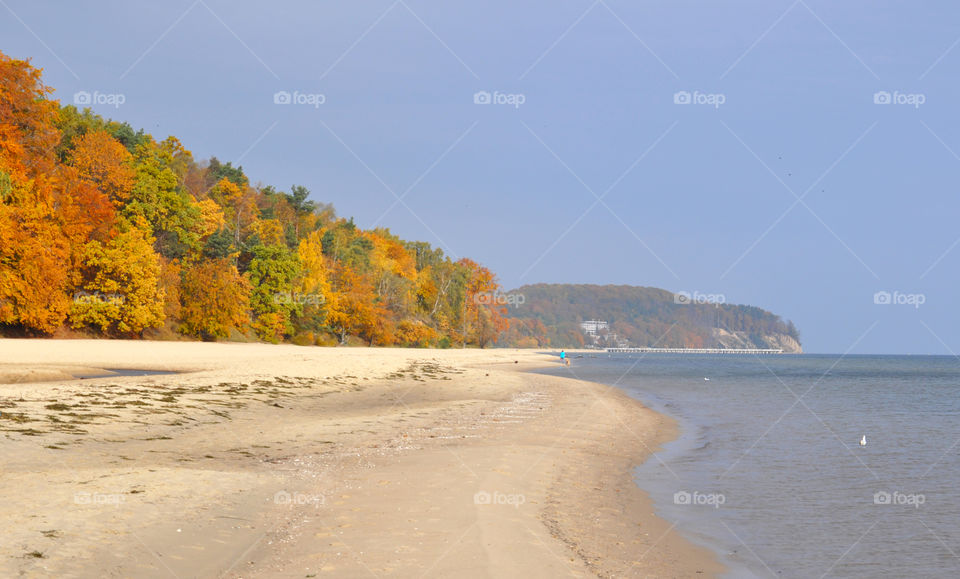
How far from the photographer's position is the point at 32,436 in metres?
13.4

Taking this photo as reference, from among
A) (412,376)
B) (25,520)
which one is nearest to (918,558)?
(25,520)

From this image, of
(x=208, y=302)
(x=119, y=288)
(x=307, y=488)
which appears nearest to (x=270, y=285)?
(x=208, y=302)

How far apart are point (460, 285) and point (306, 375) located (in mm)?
79975

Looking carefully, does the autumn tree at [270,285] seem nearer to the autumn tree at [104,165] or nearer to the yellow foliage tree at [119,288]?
the autumn tree at [104,165]

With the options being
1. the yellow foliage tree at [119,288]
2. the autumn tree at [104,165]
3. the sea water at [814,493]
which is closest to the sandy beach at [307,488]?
the sea water at [814,493]

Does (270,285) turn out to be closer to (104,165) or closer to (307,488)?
(104,165)

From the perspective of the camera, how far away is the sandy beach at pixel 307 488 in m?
7.77

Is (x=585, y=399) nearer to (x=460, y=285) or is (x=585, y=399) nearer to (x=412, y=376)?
(x=412, y=376)

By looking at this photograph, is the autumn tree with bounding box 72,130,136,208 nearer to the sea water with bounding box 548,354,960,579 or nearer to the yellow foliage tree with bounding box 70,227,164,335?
the yellow foliage tree with bounding box 70,227,164,335

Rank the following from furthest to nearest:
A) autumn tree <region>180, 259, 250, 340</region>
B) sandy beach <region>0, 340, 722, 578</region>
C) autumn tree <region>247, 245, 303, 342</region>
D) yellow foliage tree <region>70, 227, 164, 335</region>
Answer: autumn tree <region>247, 245, 303, 342</region>
autumn tree <region>180, 259, 250, 340</region>
yellow foliage tree <region>70, 227, 164, 335</region>
sandy beach <region>0, 340, 722, 578</region>

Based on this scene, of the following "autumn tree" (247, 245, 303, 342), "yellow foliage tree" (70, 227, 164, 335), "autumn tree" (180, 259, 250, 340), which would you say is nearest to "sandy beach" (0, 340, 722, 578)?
"yellow foliage tree" (70, 227, 164, 335)

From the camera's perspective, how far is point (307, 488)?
11.2 meters

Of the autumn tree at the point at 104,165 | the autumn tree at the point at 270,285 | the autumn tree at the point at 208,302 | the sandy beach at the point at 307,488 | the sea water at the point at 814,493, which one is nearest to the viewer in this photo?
the sandy beach at the point at 307,488

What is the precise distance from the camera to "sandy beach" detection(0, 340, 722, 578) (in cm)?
777
